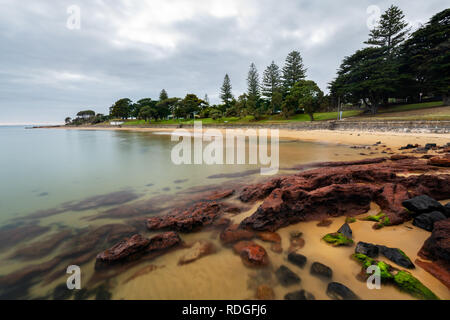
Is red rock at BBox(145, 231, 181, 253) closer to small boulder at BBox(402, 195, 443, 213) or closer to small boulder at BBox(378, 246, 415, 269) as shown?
small boulder at BBox(378, 246, 415, 269)

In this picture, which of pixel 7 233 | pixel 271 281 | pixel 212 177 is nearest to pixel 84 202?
pixel 7 233

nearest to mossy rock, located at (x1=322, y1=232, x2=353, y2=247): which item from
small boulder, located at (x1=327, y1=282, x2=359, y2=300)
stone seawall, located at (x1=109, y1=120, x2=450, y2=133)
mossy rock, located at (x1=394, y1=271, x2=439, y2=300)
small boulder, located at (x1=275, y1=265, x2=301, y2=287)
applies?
mossy rock, located at (x1=394, y1=271, x2=439, y2=300)

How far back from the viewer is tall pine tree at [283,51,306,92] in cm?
5666

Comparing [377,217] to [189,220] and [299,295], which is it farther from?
[189,220]

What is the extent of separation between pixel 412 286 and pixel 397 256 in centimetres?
48

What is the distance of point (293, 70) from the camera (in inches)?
2254

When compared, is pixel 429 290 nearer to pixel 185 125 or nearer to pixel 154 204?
pixel 154 204

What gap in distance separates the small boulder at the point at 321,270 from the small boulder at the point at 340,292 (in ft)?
0.65

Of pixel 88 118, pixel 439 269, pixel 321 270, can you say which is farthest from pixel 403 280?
pixel 88 118

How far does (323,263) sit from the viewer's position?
2.75 meters

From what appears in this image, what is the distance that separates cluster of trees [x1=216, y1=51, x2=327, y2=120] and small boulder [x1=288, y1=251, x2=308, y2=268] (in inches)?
1448

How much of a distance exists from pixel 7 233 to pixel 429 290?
7720mm

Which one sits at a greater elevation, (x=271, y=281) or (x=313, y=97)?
(x=313, y=97)

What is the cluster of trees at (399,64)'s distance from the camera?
95.9 ft
